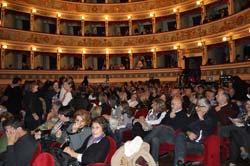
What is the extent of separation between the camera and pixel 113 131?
591cm

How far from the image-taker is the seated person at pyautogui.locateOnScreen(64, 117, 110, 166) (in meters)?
3.64

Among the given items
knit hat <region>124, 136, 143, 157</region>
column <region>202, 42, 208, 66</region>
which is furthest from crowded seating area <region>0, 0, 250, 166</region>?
column <region>202, 42, 208, 66</region>

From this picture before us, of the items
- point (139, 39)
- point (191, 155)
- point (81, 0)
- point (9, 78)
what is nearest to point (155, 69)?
point (139, 39)

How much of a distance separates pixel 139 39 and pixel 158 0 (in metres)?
3.95

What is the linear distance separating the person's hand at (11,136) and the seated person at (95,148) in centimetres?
72

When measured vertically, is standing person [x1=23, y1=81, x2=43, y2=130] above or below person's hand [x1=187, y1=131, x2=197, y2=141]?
above

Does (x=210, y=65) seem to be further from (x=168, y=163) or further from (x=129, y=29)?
(x=168, y=163)

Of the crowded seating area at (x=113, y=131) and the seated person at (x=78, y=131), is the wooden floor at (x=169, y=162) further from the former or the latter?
the seated person at (x=78, y=131)

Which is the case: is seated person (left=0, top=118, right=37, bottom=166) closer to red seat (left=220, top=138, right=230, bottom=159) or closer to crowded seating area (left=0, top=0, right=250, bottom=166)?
crowded seating area (left=0, top=0, right=250, bottom=166)

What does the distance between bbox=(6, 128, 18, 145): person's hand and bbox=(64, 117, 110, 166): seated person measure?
0.72m

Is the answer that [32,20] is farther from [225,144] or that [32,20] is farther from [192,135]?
[192,135]

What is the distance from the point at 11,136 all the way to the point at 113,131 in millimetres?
2525

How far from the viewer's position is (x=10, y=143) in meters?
3.69

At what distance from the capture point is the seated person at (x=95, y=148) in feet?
11.9
